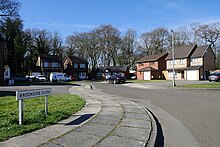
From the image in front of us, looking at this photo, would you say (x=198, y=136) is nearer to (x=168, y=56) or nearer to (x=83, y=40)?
(x=168, y=56)

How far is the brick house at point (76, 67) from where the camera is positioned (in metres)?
72.6

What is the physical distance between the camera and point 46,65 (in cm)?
6944

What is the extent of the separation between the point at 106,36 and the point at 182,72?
26.1m

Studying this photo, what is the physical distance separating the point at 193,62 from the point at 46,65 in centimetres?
4124

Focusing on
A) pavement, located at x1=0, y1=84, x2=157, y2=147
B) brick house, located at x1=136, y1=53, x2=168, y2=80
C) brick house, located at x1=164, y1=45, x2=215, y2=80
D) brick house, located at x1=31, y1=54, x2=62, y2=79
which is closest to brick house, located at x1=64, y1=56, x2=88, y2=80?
brick house, located at x1=31, y1=54, x2=62, y2=79

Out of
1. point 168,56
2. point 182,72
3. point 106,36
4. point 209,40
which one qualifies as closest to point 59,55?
point 106,36

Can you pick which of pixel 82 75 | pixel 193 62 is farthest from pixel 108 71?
pixel 193 62

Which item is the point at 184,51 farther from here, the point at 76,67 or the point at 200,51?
the point at 76,67

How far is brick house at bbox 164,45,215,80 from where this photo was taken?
52.4 meters

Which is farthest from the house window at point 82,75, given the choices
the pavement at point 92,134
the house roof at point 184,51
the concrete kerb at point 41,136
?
the concrete kerb at point 41,136

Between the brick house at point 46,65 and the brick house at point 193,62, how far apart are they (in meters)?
33.8

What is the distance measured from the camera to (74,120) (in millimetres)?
7723

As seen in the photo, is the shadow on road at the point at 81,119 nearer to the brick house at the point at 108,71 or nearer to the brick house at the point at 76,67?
the brick house at the point at 108,71

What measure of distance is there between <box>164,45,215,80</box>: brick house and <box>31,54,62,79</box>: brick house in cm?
3384
